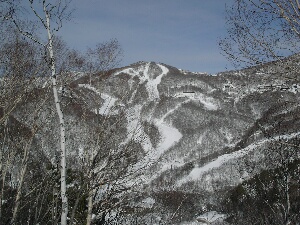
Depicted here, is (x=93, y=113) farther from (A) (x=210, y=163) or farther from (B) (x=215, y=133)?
(B) (x=215, y=133)

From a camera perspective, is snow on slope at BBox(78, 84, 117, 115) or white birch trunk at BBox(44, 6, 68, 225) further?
snow on slope at BBox(78, 84, 117, 115)

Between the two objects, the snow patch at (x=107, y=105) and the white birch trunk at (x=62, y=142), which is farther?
the snow patch at (x=107, y=105)

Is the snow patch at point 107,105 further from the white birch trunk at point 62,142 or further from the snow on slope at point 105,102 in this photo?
the white birch trunk at point 62,142

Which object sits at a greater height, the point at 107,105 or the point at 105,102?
the point at 105,102

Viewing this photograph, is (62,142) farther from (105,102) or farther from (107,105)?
(105,102)

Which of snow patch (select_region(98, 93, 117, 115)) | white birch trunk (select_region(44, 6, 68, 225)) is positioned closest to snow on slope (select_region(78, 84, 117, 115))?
snow patch (select_region(98, 93, 117, 115))

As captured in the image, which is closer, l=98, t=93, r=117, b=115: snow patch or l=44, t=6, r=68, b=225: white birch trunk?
l=44, t=6, r=68, b=225: white birch trunk

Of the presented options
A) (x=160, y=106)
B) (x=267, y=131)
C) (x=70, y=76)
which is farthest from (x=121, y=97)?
(x=160, y=106)

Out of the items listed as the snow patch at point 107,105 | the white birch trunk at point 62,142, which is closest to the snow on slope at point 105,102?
the snow patch at point 107,105

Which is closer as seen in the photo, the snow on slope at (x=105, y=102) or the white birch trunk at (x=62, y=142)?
the white birch trunk at (x=62, y=142)

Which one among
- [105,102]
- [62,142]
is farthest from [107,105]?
[62,142]

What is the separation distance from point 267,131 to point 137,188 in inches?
230

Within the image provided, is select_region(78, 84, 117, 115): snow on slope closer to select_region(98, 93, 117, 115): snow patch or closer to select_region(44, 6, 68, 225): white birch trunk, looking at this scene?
select_region(98, 93, 117, 115): snow patch

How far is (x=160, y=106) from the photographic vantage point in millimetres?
194500
